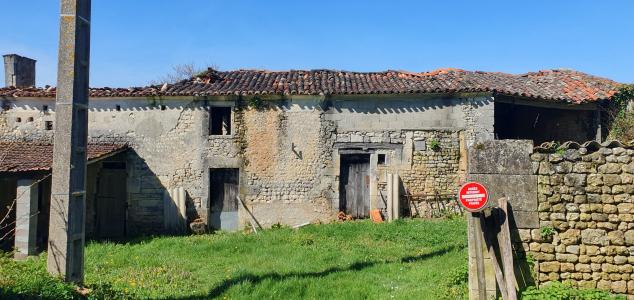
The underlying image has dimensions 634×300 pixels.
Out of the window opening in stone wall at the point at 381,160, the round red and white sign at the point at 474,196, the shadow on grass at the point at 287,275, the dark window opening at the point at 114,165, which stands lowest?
the shadow on grass at the point at 287,275

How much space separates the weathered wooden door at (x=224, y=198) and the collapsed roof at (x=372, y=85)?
2373 millimetres

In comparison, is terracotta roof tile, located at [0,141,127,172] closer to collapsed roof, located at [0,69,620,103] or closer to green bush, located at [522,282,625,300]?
collapsed roof, located at [0,69,620,103]

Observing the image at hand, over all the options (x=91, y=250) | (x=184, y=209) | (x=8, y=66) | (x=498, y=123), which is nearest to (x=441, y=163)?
(x=498, y=123)

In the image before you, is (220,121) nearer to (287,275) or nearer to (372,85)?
(372,85)

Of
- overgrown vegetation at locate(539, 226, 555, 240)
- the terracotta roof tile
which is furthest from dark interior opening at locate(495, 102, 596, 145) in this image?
the terracotta roof tile

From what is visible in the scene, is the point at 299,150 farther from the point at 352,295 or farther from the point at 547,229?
the point at 547,229

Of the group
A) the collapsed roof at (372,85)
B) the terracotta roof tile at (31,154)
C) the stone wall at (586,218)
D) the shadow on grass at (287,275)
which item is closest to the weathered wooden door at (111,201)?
the terracotta roof tile at (31,154)

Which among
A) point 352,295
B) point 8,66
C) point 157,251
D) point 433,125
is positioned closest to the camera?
point 352,295

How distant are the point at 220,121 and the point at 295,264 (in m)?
6.97

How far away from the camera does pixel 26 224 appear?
10344 millimetres

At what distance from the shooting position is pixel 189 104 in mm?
14242

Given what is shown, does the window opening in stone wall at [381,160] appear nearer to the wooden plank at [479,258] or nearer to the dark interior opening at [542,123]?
the dark interior opening at [542,123]

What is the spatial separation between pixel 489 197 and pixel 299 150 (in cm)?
837

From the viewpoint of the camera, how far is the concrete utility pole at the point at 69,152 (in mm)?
6750
